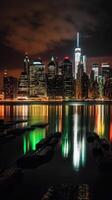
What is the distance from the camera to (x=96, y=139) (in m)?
35.7

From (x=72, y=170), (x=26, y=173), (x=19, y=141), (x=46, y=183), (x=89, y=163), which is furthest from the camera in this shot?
(x=19, y=141)

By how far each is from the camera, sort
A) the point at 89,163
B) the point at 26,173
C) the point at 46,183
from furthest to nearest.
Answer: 1. the point at 89,163
2. the point at 26,173
3. the point at 46,183

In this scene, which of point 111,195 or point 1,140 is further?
point 1,140

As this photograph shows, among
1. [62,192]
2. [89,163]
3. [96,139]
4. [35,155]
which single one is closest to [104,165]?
[89,163]

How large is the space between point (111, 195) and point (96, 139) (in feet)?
61.5

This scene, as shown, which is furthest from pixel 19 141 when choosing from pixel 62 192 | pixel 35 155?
pixel 62 192

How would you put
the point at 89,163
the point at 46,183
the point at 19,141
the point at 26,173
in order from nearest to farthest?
1. the point at 46,183
2. the point at 26,173
3. the point at 89,163
4. the point at 19,141

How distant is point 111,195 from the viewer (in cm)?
1703

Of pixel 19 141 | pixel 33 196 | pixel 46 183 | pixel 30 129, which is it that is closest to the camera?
pixel 33 196

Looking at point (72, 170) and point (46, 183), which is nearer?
point (46, 183)

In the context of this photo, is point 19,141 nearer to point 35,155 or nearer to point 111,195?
point 35,155

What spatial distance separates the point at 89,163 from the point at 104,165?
1.98 metres

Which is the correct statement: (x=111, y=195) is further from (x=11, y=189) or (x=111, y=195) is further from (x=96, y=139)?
(x=96, y=139)

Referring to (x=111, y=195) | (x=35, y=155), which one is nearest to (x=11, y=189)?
(x=111, y=195)
